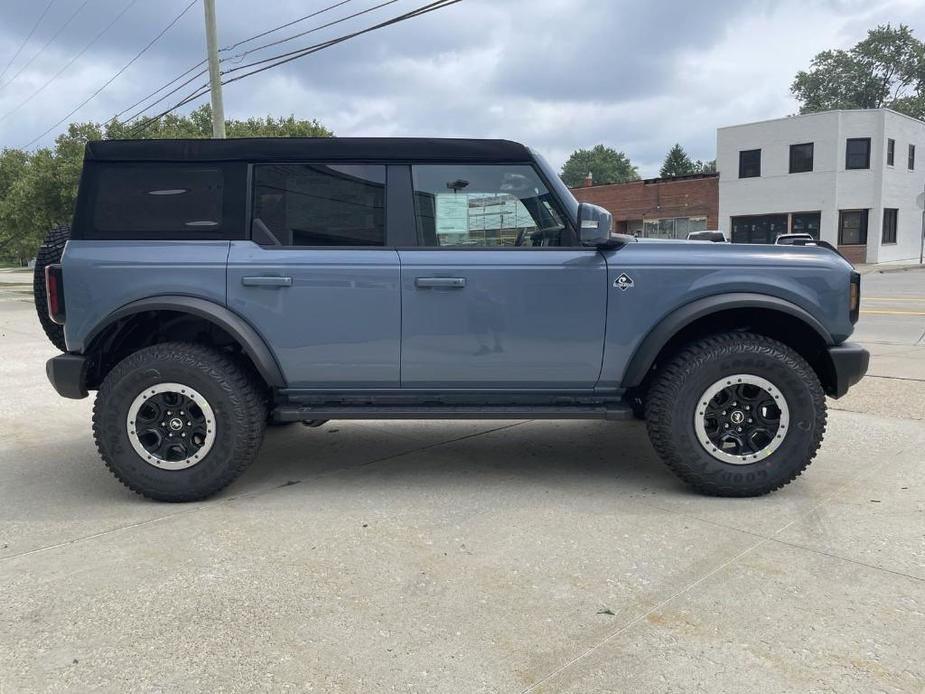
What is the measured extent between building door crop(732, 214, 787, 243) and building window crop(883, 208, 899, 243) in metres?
4.12

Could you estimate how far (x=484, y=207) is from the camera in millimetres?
4035

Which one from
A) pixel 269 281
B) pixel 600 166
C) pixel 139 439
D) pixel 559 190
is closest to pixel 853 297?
pixel 559 190

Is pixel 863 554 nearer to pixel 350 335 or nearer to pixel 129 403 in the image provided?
pixel 350 335

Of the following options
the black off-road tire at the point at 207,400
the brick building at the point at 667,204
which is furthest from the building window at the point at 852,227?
the black off-road tire at the point at 207,400

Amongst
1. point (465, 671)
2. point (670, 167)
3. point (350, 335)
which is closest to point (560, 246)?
point (350, 335)

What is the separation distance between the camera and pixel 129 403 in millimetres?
3900

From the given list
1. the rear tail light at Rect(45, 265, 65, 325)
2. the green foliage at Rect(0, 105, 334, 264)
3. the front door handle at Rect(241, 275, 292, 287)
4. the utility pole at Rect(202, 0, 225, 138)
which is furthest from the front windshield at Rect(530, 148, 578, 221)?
the green foliage at Rect(0, 105, 334, 264)

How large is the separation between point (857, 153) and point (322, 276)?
3398 centimetres

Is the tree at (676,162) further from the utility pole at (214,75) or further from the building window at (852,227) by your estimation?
the utility pole at (214,75)

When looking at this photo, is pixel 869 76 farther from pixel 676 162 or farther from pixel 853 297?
pixel 853 297

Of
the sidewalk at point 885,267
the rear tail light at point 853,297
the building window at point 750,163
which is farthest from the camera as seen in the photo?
the building window at point 750,163

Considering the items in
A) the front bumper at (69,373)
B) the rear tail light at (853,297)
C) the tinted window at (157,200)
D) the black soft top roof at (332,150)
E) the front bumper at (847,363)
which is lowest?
the front bumper at (69,373)

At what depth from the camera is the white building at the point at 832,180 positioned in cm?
3138

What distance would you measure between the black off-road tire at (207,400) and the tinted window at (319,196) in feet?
2.81
